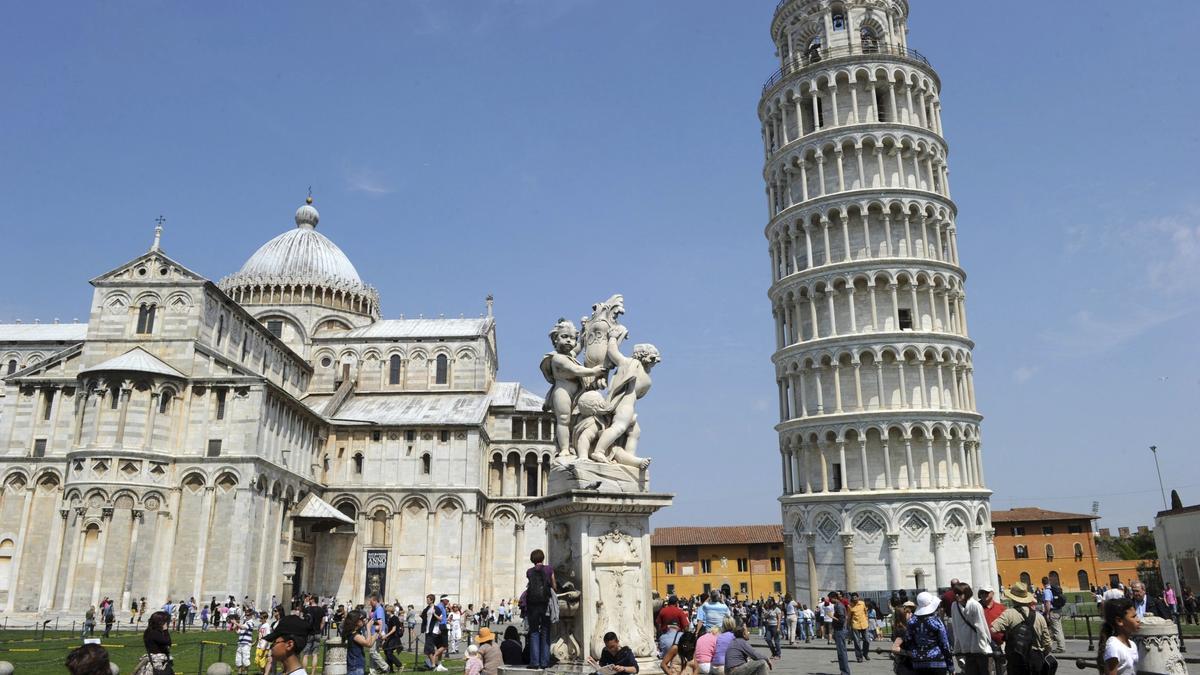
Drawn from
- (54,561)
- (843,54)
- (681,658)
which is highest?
(843,54)

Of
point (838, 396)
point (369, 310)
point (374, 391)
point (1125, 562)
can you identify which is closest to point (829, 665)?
point (838, 396)

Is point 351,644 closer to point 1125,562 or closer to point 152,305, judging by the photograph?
point 152,305

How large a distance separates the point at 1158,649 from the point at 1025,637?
12.7 ft

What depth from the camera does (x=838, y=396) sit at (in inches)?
1661

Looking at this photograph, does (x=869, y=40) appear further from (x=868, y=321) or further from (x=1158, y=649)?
(x=1158, y=649)

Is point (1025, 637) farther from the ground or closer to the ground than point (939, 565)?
closer to the ground

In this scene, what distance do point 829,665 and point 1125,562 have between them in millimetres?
65390

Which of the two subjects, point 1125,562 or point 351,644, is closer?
point 351,644

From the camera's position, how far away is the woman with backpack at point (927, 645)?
9453 millimetres

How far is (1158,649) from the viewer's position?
240 inches

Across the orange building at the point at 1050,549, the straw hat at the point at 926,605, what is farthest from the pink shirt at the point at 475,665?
the orange building at the point at 1050,549

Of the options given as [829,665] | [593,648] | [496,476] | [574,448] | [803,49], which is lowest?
[829,665]

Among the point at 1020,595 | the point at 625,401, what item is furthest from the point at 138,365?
the point at 1020,595

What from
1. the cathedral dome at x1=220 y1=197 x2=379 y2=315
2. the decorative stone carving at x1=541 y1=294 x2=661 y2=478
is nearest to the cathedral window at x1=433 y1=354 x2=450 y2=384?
the cathedral dome at x1=220 y1=197 x2=379 y2=315
